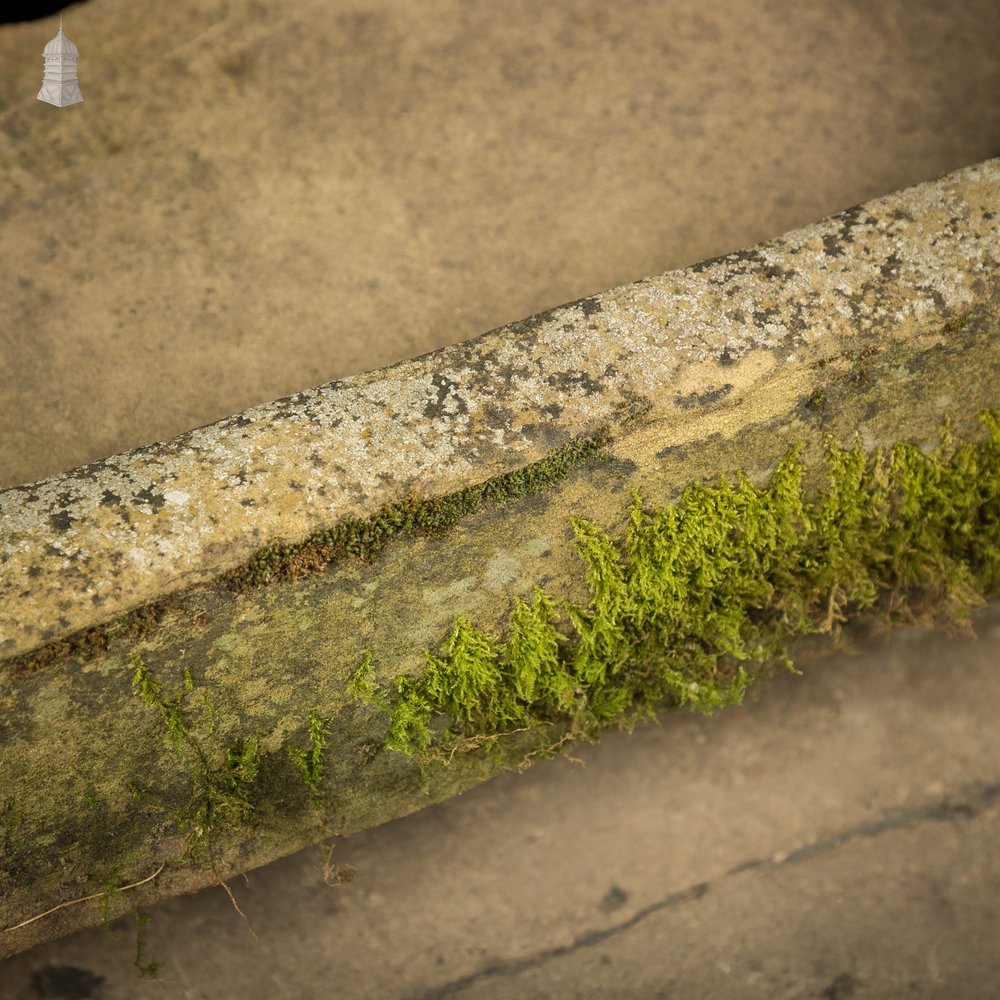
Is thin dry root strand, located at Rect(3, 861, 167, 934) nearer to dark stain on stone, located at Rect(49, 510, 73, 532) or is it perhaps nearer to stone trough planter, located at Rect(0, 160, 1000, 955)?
stone trough planter, located at Rect(0, 160, 1000, 955)

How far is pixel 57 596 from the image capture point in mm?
1762

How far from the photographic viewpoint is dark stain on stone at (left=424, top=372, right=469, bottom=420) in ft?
6.46

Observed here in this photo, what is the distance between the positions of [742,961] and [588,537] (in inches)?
71.7

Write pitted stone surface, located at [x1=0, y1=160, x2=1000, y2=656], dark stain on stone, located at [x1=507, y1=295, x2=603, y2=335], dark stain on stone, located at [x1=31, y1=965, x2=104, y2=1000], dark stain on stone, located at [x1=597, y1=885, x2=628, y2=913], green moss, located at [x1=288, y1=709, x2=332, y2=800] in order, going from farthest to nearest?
dark stain on stone, located at [x1=597, y1=885, x2=628, y2=913]
dark stain on stone, located at [x1=31, y1=965, x2=104, y2=1000]
green moss, located at [x1=288, y1=709, x2=332, y2=800]
dark stain on stone, located at [x1=507, y1=295, x2=603, y2=335]
pitted stone surface, located at [x1=0, y1=160, x2=1000, y2=656]

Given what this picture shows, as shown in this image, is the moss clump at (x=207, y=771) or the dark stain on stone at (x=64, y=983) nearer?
the moss clump at (x=207, y=771)

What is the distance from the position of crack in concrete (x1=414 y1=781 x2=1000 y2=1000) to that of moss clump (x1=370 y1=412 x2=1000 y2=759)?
81 cm

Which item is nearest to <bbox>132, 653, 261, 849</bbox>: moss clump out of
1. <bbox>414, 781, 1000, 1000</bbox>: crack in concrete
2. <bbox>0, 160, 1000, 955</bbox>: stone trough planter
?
<bbox>0, 160, 1000, 955</bbox>: stone trough planter

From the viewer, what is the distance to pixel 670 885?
2.79 meters

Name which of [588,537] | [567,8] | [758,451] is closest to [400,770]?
[588,537]

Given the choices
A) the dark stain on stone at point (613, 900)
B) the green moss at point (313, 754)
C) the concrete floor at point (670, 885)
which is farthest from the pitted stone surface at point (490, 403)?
the dark stain on stone at point (613, 900)

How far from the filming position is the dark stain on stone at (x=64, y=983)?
105 inches

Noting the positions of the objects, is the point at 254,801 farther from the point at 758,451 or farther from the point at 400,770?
the point at 758,451

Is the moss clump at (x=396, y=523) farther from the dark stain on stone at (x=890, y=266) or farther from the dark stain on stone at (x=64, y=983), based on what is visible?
the dark stain on stone at (x=64, y=983)

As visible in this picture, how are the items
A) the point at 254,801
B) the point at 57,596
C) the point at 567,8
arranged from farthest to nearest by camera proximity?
the point at 567,8
the point at 254,801
the point at 57,596
